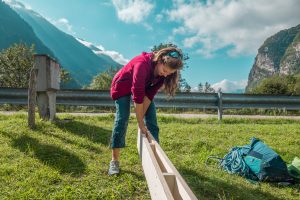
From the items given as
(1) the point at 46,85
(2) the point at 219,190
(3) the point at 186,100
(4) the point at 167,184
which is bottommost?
(2) the point at 219,190

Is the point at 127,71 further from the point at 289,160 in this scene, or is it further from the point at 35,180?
the point at 289,160

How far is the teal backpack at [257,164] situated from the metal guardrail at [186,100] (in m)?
5.50

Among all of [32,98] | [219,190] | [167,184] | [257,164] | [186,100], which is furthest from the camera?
[186,100]

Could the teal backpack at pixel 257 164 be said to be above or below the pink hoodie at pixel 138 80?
below

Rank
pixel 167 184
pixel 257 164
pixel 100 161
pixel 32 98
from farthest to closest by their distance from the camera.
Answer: pixel 32 98, pixel 100 161, pixel 257 164, pixel 167 184

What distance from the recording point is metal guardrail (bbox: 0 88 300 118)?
1128 cm

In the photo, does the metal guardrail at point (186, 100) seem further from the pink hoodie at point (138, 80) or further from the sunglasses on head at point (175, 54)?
the sunglasses on head at point (175, 54)

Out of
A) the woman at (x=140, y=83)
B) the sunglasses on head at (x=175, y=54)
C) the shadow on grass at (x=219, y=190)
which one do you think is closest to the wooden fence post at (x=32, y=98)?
the woman at (x=140, y=83)

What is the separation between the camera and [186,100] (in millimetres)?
11875

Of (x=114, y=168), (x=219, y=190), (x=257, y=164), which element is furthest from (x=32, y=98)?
(x=257, y=164)

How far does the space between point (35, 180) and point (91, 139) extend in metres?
2.37

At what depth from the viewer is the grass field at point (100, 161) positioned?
4.27 meters

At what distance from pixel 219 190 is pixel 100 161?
1876 millimetres

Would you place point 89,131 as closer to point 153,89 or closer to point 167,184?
point 153,89
